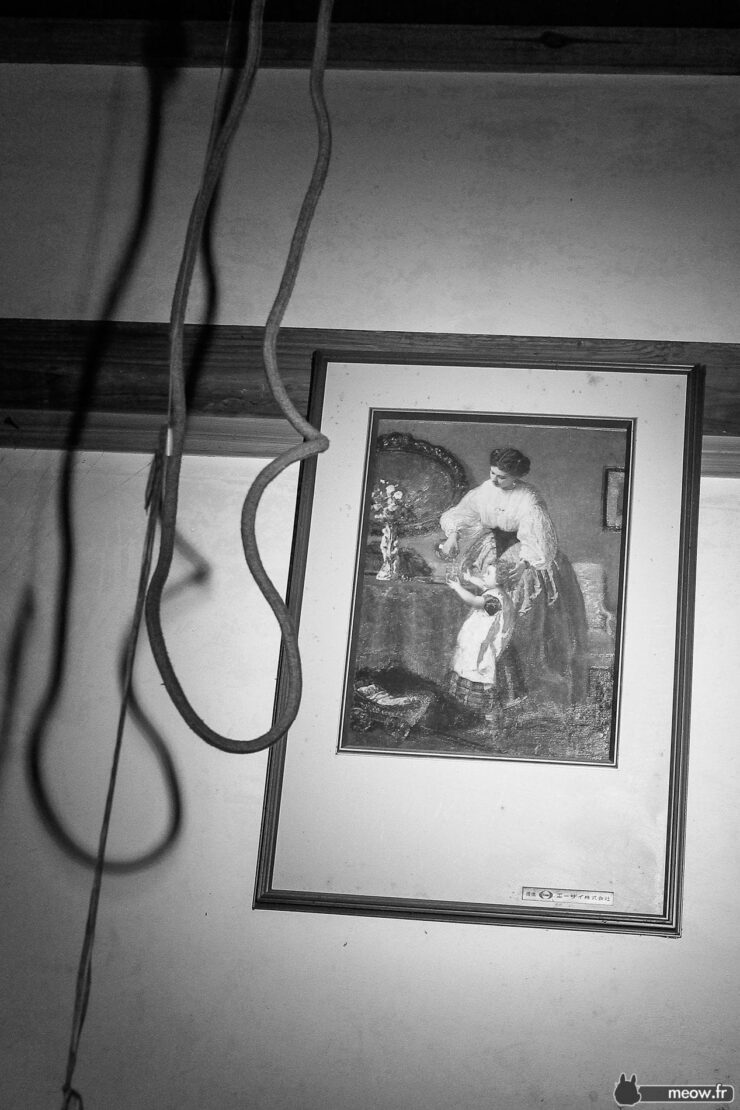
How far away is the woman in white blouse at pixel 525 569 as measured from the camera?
1337 mm

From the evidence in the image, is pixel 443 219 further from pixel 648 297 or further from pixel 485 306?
pixel 648 297

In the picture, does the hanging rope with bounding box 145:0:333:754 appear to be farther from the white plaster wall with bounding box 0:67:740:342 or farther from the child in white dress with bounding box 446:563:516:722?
the white plaster wall with bounding box 0:67:740:342

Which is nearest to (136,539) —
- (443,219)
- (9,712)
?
(9,712)

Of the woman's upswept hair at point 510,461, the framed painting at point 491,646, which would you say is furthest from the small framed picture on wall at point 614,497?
the woman's upswept hair at point 510,461

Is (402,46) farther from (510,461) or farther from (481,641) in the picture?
(481,641)

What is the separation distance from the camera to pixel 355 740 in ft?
4.39

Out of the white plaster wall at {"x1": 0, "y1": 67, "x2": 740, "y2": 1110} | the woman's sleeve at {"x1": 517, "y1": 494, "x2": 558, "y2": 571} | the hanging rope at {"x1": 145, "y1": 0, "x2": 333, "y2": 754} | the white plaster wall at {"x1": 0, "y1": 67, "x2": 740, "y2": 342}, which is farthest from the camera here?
→ the white plaster wall at {"x1": 0, "y1": 67, "x2": 740, "y2": 342}

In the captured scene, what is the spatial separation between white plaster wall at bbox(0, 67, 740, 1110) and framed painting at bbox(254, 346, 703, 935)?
55 mm

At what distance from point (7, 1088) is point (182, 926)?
1.02ft

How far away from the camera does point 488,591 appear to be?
1378 mm

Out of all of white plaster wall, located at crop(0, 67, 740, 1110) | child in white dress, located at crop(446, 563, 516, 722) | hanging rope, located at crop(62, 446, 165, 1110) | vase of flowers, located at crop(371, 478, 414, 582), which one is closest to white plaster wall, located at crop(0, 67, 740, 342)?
white plaster wall, located at crop(0, 67, 740, 1110)

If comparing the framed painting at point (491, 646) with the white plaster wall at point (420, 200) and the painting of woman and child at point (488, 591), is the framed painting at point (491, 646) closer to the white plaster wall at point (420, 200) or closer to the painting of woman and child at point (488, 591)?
the painting of woman and child at point (488, 591)

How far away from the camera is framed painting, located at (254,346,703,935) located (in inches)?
50.6

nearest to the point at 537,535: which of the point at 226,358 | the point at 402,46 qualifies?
the point at 226,358
